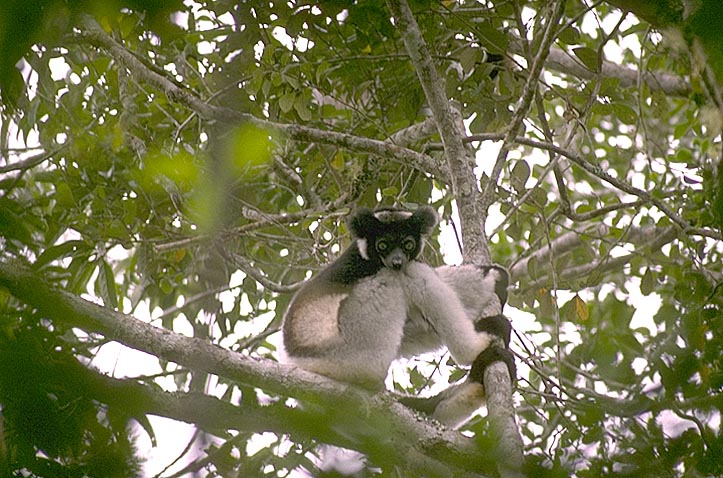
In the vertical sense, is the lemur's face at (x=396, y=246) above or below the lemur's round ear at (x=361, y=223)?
below

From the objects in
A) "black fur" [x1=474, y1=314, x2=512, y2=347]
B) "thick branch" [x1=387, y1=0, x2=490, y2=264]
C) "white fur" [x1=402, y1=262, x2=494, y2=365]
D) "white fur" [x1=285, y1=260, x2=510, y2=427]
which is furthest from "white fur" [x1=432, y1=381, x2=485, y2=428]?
"thick branch" [x1=387, y1=0, x2=490, y2=264]

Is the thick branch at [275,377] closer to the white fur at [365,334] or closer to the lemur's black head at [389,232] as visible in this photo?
the white fur at [365,334]

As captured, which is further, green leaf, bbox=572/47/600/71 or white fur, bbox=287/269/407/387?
green leaf, bbox=572/47/600/71

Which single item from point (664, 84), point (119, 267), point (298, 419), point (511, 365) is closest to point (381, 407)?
point (511, 365)

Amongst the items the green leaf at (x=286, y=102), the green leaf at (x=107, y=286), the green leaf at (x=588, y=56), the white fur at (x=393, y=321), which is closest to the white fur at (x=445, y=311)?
the white fur at (x=393, y=321)

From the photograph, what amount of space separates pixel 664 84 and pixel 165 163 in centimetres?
662

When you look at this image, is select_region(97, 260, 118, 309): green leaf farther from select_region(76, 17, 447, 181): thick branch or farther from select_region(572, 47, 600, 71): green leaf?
select_region(572, 47, 600, 71): green leaf

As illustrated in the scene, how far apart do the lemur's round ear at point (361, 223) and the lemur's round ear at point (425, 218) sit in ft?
0.87

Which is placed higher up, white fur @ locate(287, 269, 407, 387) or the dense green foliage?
the dense green foliage

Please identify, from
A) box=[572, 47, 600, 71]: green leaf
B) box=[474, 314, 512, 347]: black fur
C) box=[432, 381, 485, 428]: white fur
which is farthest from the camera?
box=[572, 47, 600, 71]: green leaf

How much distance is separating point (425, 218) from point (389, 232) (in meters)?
0.24

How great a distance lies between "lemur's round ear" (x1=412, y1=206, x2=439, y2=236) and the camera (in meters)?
4.59

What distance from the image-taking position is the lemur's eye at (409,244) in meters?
4.51

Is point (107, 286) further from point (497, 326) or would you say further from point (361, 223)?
point (497, 326)
